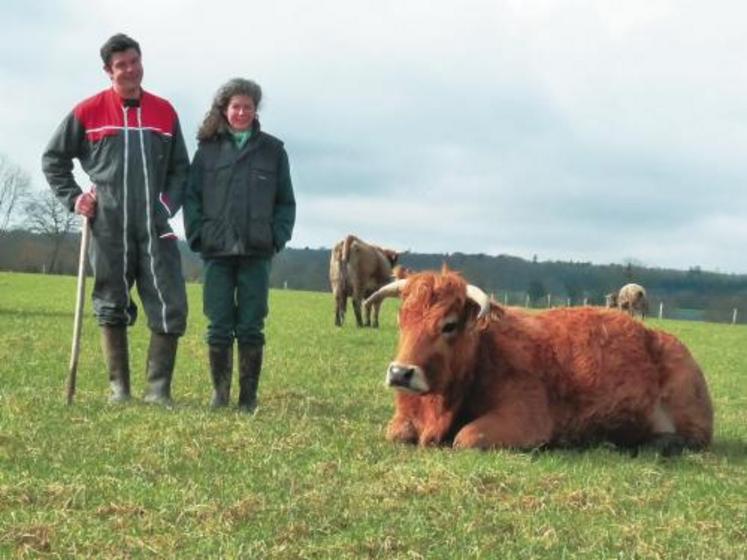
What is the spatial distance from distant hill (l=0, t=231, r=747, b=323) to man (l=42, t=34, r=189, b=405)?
71010 mm

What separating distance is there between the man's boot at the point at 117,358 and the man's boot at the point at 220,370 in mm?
737

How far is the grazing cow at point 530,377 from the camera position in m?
7.74

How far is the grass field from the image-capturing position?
4.94 meters

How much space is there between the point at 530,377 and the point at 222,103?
3.52m

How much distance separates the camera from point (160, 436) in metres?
7.26

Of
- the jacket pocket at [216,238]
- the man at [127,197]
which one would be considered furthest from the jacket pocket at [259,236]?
the man at [127,197]

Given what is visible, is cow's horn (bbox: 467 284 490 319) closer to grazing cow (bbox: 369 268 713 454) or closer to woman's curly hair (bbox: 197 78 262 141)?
grazing cow (bbox: 369 268 713 454)

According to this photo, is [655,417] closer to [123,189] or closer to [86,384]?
[123,189]

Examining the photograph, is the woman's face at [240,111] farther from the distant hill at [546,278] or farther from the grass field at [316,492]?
the distant hill at [546,278]

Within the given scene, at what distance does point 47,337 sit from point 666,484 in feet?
42.8

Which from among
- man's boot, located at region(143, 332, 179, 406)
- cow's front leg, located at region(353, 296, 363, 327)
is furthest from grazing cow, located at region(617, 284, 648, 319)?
man's boot, located at region(143, 332, 179, 406)

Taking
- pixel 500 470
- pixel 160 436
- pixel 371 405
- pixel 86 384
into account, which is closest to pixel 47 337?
pixel 86 384

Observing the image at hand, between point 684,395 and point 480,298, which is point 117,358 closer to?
point 480,298

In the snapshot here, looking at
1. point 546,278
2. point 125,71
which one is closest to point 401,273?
point 125,71
